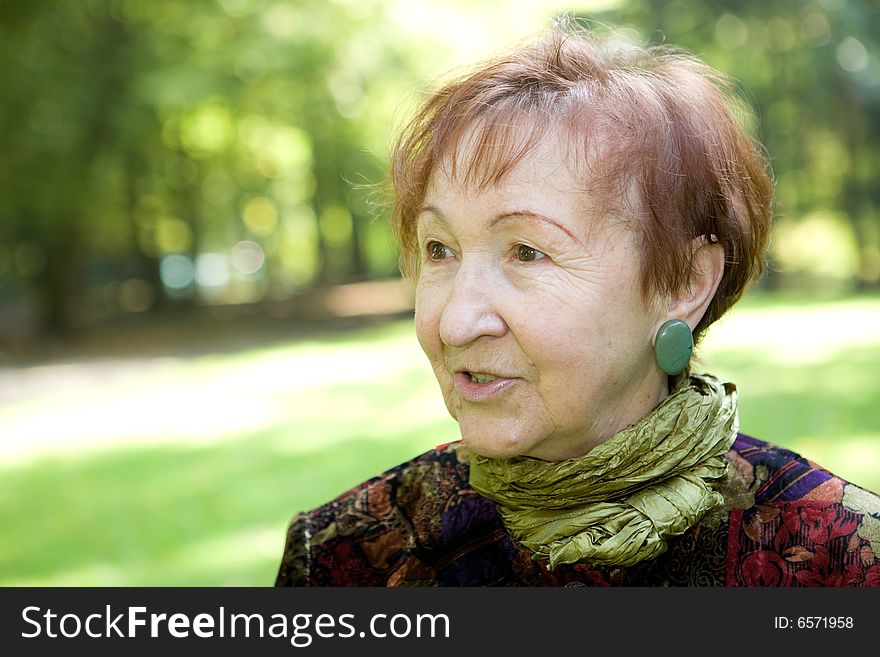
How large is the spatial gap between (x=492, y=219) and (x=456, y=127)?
0.20m

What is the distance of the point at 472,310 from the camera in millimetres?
1634

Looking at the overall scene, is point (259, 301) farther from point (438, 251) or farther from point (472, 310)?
point (472, 310)

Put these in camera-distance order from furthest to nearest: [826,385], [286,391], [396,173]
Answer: [286,391] → [826,385] → [396,173]

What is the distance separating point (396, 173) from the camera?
194cm

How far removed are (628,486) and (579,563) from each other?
19 centimetres

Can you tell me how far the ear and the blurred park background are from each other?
0.95 feet

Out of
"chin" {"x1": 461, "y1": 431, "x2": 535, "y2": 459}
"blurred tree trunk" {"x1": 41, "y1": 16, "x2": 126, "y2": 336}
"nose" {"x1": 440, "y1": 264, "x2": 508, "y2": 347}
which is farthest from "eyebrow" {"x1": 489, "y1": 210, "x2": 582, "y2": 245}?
"blurred tree trunk" {"x1": 41, "y1": 16, "x2": 126, "y2": 336}

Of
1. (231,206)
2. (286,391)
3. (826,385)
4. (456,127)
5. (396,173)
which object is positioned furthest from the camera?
(231,206)

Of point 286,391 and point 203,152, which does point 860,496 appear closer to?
point 286,391

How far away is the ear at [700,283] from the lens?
173 centimetres

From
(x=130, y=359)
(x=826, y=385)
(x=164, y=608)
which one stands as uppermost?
(x=130, y=359)

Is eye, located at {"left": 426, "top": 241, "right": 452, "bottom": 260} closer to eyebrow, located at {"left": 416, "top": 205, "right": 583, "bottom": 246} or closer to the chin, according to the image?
eyebrow, located at {"left": 416, "top": 205, "right": 583, "bottom": 246}

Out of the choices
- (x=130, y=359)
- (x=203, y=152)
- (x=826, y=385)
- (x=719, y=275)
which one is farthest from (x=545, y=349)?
(x=203, y=152)

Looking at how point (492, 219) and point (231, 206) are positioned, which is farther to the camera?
point (231, 206)
